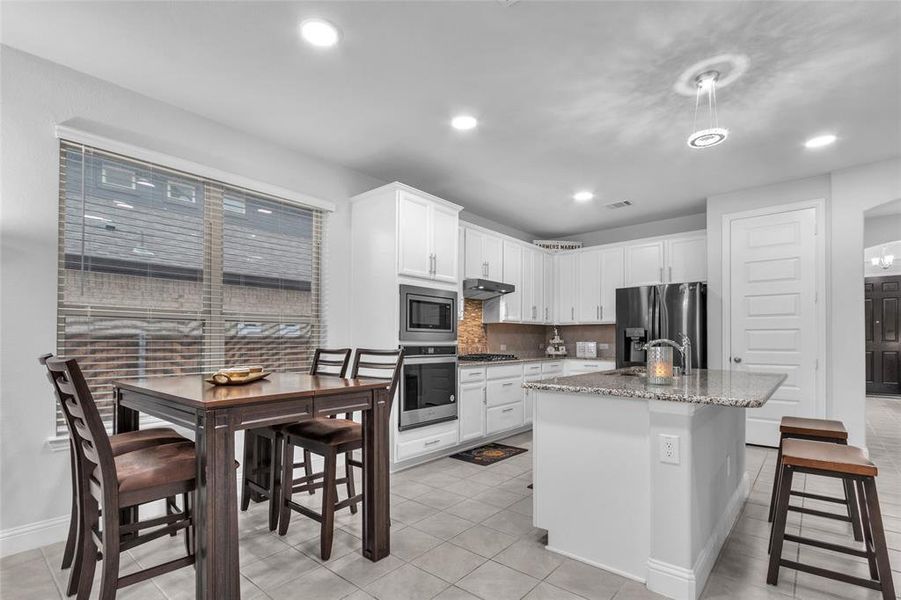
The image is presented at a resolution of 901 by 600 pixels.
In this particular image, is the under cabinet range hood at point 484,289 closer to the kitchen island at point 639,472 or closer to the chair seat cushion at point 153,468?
the kitchen island at point 639,472

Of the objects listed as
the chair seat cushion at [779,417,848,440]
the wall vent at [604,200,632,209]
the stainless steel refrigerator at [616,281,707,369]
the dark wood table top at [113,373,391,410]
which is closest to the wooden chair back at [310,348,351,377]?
the dark wood table top at [113,373,391,410]

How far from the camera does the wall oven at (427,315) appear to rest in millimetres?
3824

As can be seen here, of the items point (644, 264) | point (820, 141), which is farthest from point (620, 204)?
point (820, 141)

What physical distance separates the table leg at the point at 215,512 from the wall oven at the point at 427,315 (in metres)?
2.09

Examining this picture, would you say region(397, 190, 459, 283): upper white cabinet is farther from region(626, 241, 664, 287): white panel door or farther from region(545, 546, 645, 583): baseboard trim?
region(626, 241, 664, 287): white panel door

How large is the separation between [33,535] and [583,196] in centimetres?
511

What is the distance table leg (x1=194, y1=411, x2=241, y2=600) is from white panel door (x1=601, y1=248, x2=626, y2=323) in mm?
5097

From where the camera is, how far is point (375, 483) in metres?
2.28

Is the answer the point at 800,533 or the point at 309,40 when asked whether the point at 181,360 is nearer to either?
the point at 309,40

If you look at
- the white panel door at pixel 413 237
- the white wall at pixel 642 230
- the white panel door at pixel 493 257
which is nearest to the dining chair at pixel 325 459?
the white panel door at pixel 413 237

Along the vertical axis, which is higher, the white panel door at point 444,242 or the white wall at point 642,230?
the white wall at point 642,230

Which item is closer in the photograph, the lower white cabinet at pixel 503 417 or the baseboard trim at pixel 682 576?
the baseboard trim at pixel 682 576

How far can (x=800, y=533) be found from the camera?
260cm

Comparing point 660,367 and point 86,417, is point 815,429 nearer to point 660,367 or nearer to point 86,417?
point 660,367
